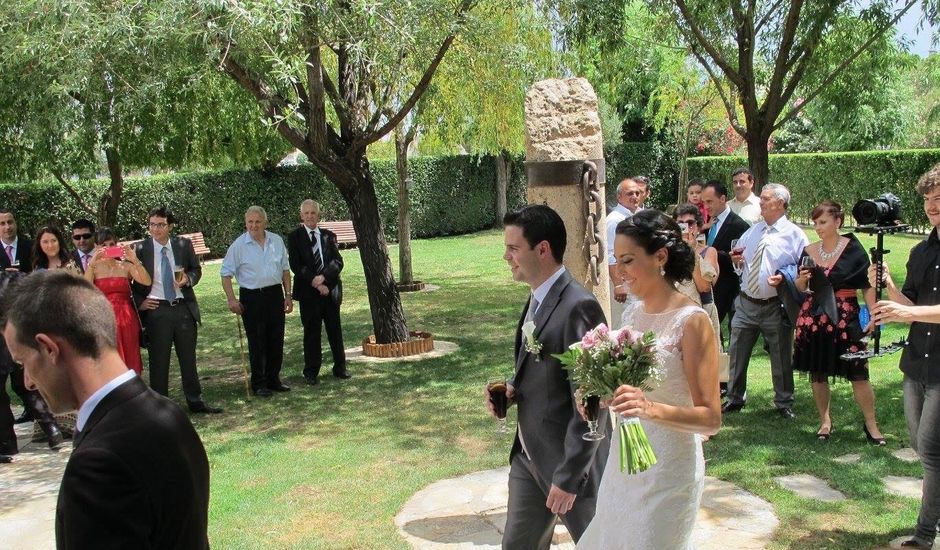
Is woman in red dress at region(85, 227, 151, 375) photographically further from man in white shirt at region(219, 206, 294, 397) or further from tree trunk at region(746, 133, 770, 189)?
tree trunk at region(746, 133, 770, 189)

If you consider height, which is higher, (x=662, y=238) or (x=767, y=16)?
(x=767, y=16)

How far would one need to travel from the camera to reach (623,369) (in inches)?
145

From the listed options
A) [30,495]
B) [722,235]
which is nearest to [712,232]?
[722,235]

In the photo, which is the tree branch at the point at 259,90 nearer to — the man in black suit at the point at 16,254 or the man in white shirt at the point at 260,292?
the man in white shirt at the point at 260,292

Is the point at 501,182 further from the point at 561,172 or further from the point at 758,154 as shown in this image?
the point at 561,172

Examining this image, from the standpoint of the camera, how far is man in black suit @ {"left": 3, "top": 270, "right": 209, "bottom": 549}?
2363mm

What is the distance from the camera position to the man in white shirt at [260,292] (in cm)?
1062

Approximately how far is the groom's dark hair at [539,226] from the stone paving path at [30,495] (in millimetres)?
4283

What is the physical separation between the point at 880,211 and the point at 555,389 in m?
3.32

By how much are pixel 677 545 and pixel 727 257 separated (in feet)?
19.5

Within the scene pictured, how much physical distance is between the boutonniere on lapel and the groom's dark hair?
33 centimetres

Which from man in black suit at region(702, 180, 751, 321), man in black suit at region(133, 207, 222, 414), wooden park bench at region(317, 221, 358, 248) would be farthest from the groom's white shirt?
wooden park bench at region(317, 221, 358, 248)

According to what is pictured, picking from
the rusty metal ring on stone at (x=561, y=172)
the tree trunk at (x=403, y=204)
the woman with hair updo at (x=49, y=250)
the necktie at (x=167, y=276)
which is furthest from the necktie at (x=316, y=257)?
the tree trunk at (x=403, y=204)

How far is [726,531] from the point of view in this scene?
603 cm
